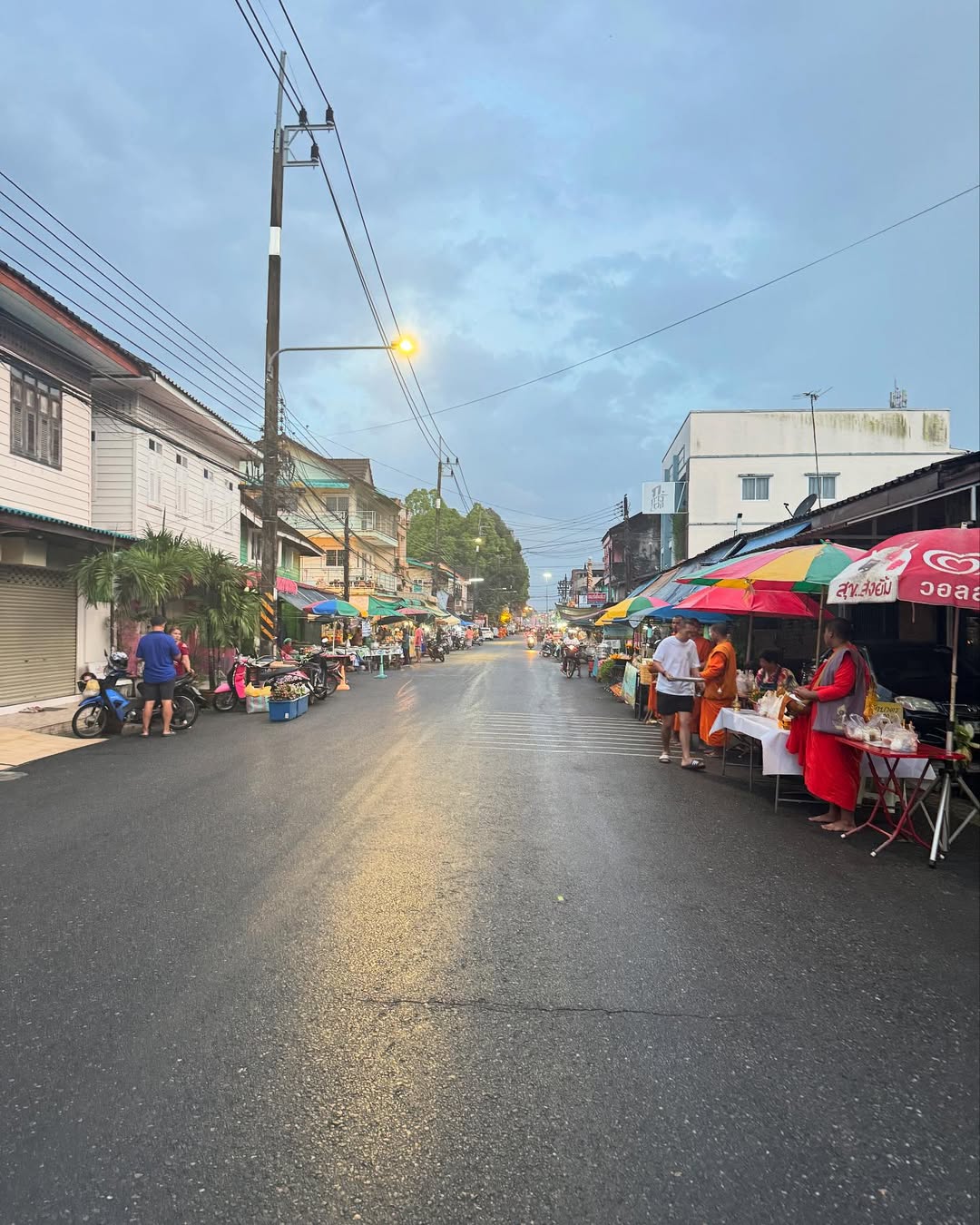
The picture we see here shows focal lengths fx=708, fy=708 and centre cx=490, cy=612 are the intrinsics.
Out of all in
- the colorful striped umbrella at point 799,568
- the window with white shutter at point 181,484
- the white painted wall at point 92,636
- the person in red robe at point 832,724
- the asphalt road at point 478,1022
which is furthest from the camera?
the window with white shutter at point 181,484

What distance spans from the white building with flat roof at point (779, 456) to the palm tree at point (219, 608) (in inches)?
1026

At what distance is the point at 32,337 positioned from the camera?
1296 centimetres

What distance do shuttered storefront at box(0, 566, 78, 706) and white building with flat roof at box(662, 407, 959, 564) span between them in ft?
94.5

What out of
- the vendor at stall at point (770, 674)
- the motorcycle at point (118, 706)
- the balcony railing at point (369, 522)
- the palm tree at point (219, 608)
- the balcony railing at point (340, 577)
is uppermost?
the balcony railing at point (369, 522)

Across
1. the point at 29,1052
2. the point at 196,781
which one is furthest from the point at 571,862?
the point at 196,781

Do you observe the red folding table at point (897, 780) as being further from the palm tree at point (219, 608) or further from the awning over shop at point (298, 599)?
the awning over shop at point (298, 599)

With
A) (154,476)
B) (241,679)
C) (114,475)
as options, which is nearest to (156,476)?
(154,476)

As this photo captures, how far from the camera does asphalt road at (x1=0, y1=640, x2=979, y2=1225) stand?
2.14 metres

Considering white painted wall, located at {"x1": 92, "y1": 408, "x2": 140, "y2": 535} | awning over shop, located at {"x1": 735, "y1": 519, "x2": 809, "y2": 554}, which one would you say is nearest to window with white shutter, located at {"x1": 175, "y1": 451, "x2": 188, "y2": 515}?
white painted wall, located at {"x1": 92, "y1": 408, "x2": 140, "y2": 535}

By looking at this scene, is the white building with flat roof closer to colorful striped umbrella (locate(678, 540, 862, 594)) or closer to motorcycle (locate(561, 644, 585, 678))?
motorcycle (locate(561, 644, 585, 678))

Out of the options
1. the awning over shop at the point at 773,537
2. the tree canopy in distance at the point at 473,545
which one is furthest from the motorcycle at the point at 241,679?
the tree canopy in distance at the point at 473,545

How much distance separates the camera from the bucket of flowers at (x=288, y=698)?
12562 millimetres

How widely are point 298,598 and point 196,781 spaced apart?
18.2m

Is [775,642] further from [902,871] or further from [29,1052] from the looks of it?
[29,1052]
